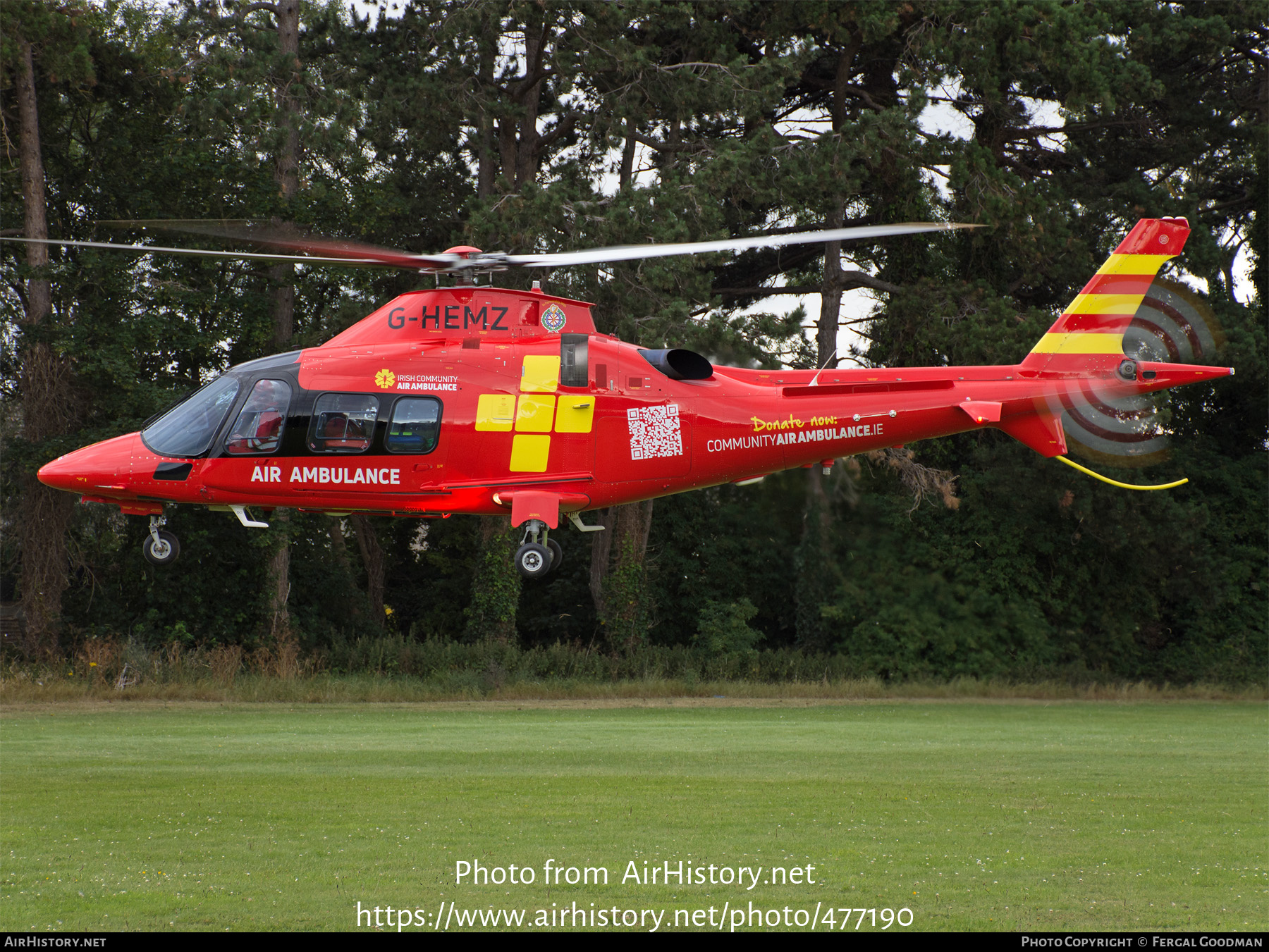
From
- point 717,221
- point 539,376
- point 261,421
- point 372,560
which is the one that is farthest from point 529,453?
point 372,560

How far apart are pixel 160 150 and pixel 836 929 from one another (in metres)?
28.0

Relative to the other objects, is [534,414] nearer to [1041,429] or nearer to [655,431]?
[655,431]

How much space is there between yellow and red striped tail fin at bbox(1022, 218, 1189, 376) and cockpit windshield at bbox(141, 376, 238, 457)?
330 inches

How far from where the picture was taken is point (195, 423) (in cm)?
1327

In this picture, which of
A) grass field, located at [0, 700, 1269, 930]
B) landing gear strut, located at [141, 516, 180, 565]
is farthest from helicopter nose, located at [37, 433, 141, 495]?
grass field, located at [0, 700, 1269, 930]

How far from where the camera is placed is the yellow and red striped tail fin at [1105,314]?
563 inches

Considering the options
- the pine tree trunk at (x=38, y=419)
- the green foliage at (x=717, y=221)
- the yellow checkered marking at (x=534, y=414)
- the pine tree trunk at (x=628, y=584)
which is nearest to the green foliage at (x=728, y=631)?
the green foliage at (x=717, y=221)

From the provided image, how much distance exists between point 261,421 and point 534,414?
105 inches

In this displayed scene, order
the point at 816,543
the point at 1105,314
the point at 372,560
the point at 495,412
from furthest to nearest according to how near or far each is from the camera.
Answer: the point at 372,560
the point at 816,543
the point at 1105,314
the point at 495,412

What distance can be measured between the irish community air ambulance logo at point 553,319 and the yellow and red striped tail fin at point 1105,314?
5.01 meters

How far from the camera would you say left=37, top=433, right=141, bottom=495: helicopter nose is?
13266 mm

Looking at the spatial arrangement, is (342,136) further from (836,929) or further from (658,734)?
(836,929)

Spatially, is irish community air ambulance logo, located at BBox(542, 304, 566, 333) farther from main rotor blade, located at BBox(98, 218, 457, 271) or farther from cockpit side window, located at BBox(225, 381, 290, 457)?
cockpit side window, located at BBox(225, 381, 290, 457)

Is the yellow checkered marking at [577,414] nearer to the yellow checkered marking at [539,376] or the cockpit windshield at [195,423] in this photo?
the yellow checkered marking at [539,376]
